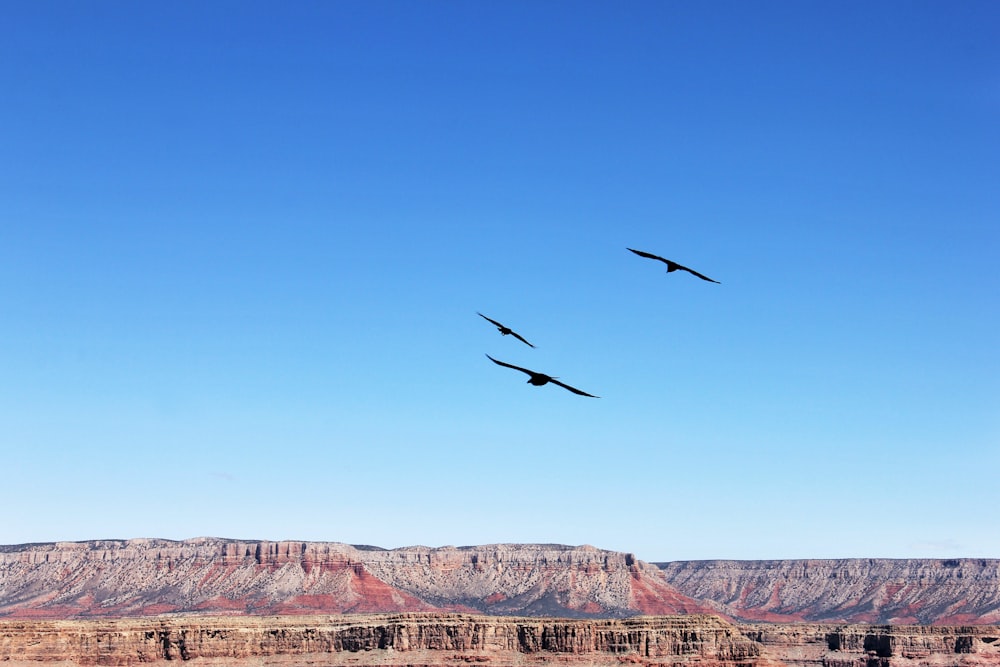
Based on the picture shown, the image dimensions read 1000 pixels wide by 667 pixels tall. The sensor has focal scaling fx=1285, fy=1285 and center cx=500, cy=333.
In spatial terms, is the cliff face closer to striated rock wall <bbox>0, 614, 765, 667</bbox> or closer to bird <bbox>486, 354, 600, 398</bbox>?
striated rock wall <bbox>0, 614, 765, 667</bbox>

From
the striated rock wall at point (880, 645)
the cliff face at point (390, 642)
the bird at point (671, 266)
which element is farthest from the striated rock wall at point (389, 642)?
the bird at point (671, 266)

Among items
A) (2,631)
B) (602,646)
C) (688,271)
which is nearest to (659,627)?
A: (602,646)

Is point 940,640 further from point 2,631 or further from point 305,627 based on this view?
point 2,631

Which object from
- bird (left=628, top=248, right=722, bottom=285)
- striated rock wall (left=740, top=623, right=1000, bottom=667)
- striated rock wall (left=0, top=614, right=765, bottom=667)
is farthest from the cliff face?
bird (left=628, top=248, right=722, bottom=285)

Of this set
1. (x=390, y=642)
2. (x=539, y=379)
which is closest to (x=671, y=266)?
(x=539, y=379)

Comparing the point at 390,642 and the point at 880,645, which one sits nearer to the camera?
the point at 390,642

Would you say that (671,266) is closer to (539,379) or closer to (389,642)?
(539,379)

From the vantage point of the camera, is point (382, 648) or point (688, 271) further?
point (382, 648)
